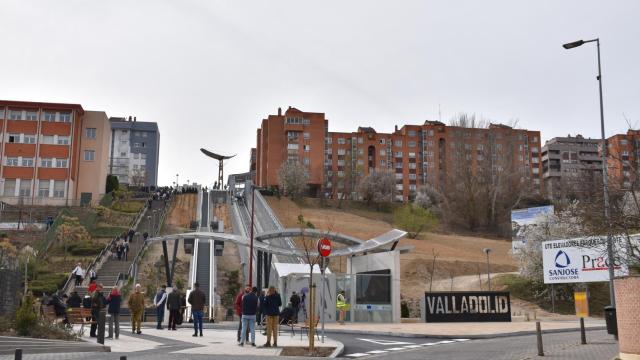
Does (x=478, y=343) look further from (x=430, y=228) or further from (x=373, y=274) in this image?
(x=430, y=228)

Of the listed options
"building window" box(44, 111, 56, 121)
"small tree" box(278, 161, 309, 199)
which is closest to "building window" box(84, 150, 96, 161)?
"building window" box(44, 111, 56, 121)

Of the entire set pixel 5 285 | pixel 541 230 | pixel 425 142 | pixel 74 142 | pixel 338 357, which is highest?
pixel 425 142

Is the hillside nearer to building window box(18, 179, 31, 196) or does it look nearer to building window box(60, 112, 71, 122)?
building window box(60, 112, 71, 122)

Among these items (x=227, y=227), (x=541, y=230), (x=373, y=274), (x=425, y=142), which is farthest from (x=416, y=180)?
(x=373, y=274)

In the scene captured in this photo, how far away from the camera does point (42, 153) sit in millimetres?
75625

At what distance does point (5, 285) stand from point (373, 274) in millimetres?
16955

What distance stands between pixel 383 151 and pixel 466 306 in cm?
10251

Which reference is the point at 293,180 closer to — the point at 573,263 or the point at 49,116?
the point at 49,116

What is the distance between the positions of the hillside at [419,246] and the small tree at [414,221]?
996 mm

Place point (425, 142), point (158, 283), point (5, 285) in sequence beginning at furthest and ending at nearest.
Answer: point (425, 142) < point (158, 283) < point (5, 285)

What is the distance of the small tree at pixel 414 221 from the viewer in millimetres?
76562

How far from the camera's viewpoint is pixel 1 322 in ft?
52.0

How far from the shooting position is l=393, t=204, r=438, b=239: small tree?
251 feet

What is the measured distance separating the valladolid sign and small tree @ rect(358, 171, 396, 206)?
252 feet
